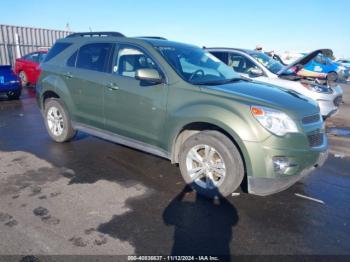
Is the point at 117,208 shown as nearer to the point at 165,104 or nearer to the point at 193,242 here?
the point at 193,242

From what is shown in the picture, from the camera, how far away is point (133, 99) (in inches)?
176

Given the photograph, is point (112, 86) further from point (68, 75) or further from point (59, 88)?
point (59, 88)

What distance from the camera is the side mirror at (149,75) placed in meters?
4.11

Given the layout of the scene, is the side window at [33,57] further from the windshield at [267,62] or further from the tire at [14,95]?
the windshield at [267,62]

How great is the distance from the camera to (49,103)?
5973 millimetres

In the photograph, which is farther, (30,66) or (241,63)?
(30,66)

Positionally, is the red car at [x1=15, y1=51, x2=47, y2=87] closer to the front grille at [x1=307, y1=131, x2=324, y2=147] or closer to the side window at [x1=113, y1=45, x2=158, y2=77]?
the side window at [x1=113, y1=45, x2=158, y2=77]

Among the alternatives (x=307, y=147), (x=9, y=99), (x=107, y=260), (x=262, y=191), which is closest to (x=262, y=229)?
(x=262, y=191)

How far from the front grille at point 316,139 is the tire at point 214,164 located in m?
0.83

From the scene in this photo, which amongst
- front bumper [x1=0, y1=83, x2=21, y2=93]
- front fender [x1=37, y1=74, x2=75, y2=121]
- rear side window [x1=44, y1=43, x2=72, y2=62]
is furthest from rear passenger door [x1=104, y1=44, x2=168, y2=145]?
front bumper [x1=0, y1=83, x2=21, y2=93]

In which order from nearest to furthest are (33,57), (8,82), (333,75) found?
(8,82) → (33,57) → (333,75)

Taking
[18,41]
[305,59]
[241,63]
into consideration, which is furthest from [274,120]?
[18,41]

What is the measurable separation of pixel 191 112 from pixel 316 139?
1.51 m

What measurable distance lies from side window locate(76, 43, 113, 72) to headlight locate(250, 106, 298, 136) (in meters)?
2.57
